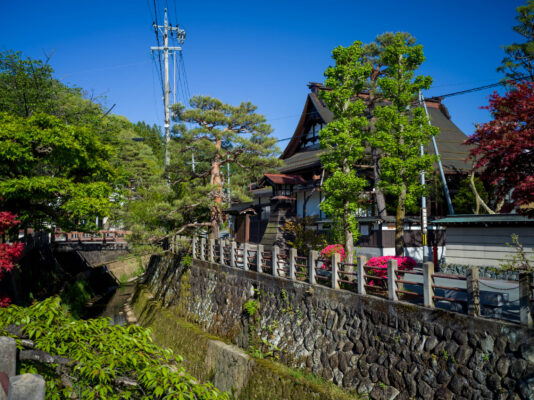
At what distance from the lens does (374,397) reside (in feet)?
30.7

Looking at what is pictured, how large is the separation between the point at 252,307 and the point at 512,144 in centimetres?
1032

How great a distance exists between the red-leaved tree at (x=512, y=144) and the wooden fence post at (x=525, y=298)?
2546 millimetres

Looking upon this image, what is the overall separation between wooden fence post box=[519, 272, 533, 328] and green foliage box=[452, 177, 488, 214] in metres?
15.7

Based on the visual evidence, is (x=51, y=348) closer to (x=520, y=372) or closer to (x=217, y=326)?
→ (x=520, y=372)

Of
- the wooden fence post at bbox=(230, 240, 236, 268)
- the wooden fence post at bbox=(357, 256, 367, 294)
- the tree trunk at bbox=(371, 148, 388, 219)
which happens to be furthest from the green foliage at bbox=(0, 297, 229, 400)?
the tree trunk at bbox=(371, 148, 388, 219)

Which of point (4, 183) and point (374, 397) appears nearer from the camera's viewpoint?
point (374, 397)

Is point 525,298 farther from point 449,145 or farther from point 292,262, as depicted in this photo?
point 449,145

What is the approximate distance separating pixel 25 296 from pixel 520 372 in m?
22.6

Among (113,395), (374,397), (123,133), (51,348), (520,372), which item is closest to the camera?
(113,395)

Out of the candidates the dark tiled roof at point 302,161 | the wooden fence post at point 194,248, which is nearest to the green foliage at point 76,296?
the wooden fence post at point 194,248

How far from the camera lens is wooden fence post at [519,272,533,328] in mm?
7266

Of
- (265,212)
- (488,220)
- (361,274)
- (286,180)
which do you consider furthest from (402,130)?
(265,212)

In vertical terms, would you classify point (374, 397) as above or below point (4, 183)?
below

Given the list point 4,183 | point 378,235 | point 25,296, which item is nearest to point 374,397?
point 378,235
